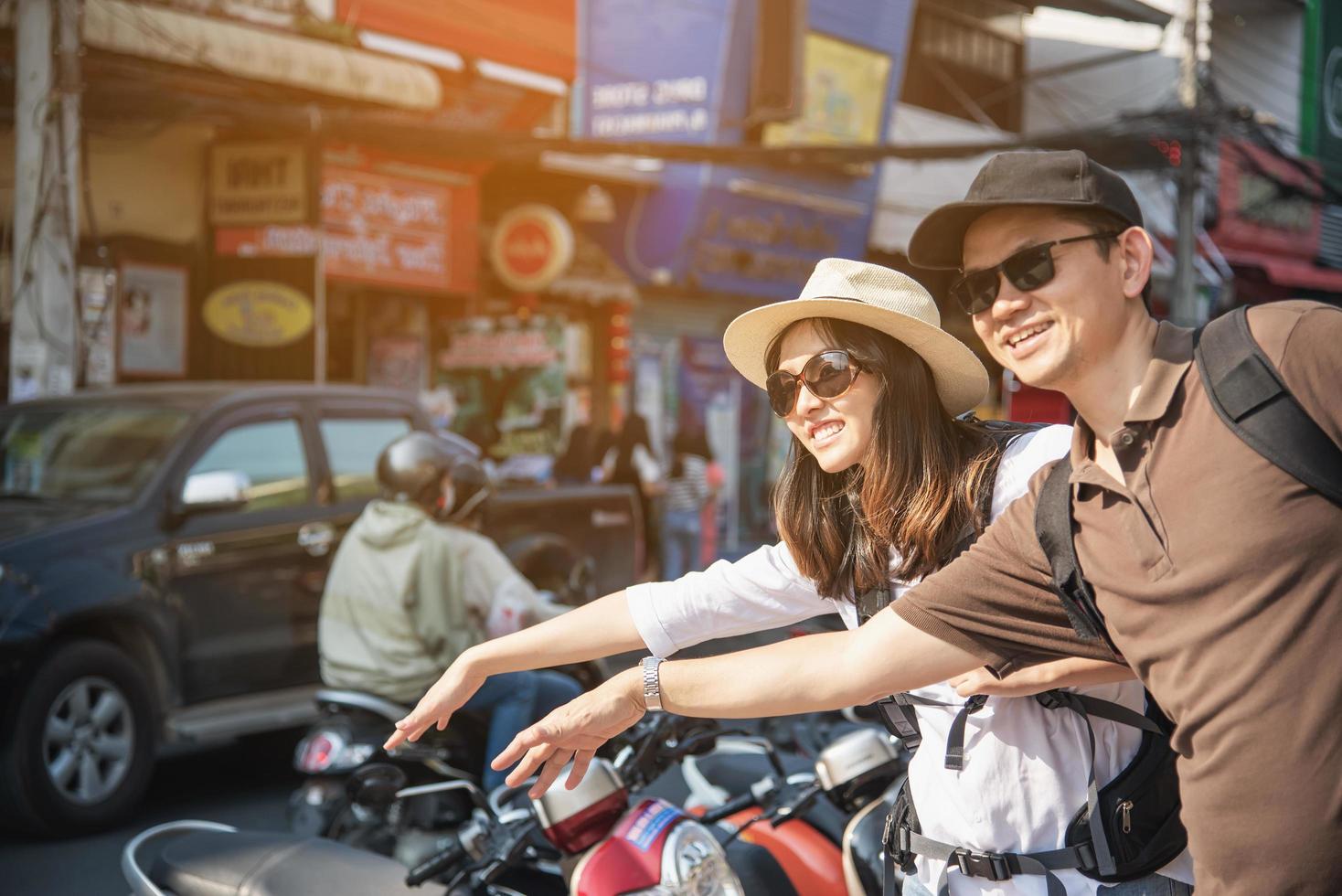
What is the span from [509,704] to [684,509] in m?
8.62

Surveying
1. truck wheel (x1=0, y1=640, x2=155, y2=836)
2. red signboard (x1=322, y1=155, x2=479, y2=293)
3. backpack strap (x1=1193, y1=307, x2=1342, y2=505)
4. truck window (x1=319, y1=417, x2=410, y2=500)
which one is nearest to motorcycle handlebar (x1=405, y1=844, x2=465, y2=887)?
backpack strap (x1=1193, y1=307, x2=1342, y2=505)

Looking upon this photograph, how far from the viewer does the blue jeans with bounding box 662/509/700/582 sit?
517 inches

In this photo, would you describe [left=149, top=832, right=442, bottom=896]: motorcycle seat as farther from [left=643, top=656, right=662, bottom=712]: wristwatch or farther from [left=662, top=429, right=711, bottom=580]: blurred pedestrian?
[left=662, top=429, right=711, bottom=580]: blurred pedestrian

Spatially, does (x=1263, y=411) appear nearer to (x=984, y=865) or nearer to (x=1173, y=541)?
(x=1173, y=541)

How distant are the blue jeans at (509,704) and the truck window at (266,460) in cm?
250

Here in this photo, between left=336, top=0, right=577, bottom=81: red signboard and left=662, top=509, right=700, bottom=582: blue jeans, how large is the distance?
4760 millimetres

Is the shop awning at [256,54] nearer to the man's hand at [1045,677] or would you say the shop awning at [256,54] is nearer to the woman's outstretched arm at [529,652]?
the woman's outstretched arm at [529,652]

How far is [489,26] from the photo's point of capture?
13453 millimetres

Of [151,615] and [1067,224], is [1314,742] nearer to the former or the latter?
[1067,224]

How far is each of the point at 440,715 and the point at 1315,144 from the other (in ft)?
80.0

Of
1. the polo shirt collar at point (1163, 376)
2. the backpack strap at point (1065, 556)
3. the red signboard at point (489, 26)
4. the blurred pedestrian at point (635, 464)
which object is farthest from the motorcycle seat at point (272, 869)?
the red signboard at point (489, 26)

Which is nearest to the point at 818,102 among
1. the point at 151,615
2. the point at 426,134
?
the point at 426,134

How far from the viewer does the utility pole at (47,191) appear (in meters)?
8.41

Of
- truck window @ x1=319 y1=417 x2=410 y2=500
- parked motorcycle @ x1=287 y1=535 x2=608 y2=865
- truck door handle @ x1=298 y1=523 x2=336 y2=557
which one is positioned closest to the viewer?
parked motorcycle @ x1=287 y1=535 x2=608 y2=865
